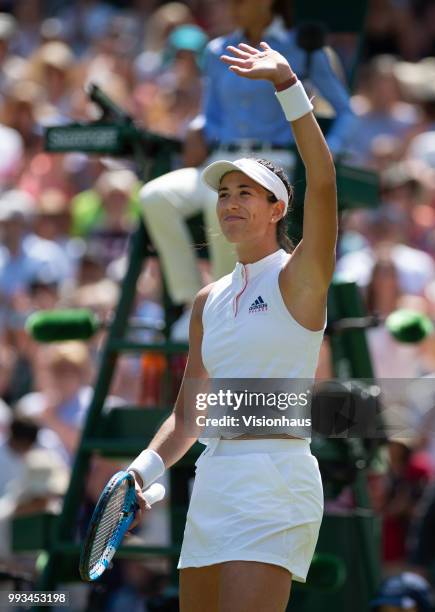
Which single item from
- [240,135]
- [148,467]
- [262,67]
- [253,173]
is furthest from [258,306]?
[240,135]

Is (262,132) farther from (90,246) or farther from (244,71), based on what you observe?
(90,246)

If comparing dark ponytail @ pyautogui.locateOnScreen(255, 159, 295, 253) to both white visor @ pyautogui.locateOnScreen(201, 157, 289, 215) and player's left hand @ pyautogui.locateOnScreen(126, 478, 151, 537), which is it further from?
player's left hand @ pyautogui.locateOnScreen(126, 478, 151, 537)

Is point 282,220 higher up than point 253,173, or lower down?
lower down

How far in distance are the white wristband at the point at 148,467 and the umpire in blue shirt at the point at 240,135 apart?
2.31 m

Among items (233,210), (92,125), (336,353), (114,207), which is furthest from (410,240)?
(233,210)

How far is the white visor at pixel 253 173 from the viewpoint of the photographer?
15.1 ft

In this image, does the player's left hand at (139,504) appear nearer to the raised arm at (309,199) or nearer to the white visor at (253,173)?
the raised arm at (309,199)

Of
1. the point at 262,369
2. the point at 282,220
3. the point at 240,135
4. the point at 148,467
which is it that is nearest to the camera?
the point at 262,369

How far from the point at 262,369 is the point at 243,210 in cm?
51

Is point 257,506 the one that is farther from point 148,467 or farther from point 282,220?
point 282,220

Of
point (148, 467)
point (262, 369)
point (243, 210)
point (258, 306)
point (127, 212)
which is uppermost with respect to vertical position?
point (243, 210)

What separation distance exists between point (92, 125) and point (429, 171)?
14.5 feet

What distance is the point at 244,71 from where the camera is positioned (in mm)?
4383

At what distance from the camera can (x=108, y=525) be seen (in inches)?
175
